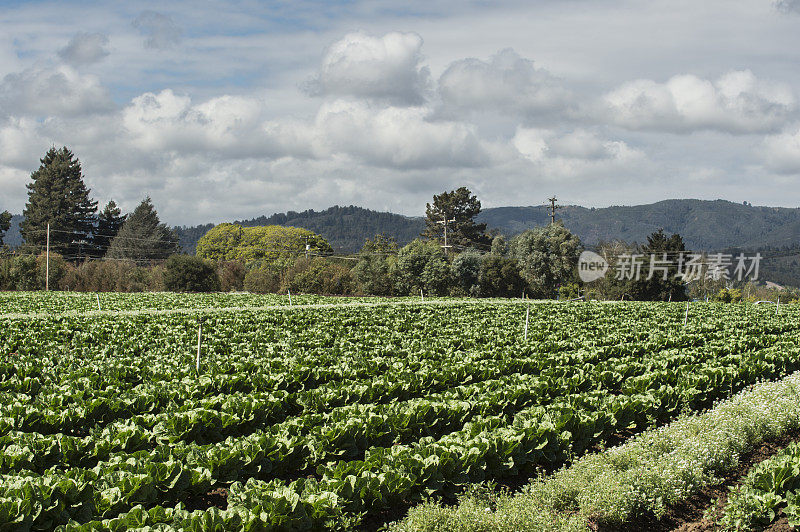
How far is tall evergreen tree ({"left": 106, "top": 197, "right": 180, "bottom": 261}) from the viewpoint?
303 ft

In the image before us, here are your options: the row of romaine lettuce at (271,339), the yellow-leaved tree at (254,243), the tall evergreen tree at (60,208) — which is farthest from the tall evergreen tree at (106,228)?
the row of romaine lettuce at (271,339)

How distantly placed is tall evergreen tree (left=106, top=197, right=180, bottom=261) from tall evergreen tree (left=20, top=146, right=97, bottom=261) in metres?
4.79

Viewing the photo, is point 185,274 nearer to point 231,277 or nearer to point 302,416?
point 231,277

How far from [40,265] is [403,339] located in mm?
62199

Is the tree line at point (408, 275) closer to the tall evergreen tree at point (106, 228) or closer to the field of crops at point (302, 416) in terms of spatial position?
the tall evergreen tree at point (106, 228)

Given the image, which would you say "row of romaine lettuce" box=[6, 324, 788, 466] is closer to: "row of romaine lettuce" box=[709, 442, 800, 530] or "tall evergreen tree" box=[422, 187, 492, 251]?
"row of romaine lettuce" box=[709, 442, 800, 530]

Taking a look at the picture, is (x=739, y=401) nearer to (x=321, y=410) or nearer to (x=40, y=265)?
(x=321, y=410)

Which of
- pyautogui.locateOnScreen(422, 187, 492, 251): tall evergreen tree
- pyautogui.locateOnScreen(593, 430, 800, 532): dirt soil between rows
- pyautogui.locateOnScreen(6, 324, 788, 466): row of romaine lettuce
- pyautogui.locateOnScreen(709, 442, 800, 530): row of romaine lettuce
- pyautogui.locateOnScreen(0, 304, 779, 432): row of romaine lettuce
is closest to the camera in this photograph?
pyautogui.locateOnScreen(709, 442, 800, 530): row of romaine lettuce

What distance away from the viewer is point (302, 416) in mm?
10156

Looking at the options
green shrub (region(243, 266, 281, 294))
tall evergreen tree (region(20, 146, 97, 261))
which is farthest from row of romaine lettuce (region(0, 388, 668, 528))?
tall evergreen tree (region(20, 146, 97, 261))

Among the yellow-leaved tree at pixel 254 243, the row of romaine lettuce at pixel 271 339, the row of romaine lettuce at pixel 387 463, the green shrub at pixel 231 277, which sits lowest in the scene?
the green shrub at pixel 231 277

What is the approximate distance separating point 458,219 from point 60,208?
203ft

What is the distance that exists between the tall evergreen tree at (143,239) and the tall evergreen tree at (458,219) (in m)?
42.3

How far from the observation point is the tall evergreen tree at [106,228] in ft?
308
